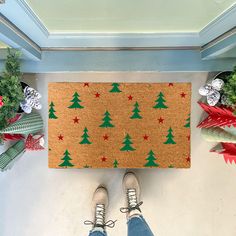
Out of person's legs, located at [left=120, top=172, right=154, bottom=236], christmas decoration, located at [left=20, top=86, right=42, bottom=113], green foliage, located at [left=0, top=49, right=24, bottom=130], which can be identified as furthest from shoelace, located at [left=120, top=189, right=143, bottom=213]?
green foliage, located at [left=0, top=49, right=24, bottom=130]

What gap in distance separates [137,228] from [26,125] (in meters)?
0.84

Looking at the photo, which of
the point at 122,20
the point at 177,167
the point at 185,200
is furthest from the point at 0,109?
the point at 185,200

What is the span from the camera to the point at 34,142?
71.3 inches

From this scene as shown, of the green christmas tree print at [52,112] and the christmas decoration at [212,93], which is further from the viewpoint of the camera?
the green christmas tree print at [52,112]

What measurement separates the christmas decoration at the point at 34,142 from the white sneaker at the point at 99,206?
466mm

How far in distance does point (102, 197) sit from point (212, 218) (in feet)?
2.41

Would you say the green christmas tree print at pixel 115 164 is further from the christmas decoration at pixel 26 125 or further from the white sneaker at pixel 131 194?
the christmas decoration at pixel 26 125

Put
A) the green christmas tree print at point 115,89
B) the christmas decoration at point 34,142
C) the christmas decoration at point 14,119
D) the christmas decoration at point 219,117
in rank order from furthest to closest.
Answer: the green christmas tree print at point 115,89 → the christmas decoration at point 34,142 → the christmas decoration at point 14,119 → the christmas decoration at point 219,117

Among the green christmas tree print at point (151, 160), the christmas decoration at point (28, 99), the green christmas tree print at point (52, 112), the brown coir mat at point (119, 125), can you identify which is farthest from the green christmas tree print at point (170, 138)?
the christmas decoration at point (28, 99)

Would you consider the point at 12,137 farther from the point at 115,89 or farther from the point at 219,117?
the point at 219,117

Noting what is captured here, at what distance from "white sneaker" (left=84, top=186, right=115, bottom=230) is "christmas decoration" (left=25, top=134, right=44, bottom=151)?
47cm

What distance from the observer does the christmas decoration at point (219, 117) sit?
1.42 metres

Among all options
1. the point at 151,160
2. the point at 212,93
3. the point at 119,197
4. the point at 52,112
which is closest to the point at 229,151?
the point at 212,93

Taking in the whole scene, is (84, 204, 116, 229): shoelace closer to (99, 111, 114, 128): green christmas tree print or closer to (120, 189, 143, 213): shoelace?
(120, 189, 143, 213): shoelace
